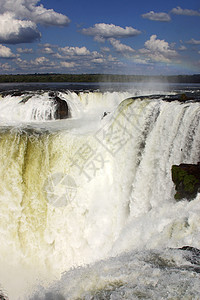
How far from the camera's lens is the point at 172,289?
156 inches

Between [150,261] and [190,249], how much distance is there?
78cm

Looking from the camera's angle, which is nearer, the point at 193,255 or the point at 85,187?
the point at 193,255

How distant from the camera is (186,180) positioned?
715 cm

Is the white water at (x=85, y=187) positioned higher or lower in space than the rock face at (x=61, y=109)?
lower

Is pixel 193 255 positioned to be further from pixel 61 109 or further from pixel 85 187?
pixel 61 109

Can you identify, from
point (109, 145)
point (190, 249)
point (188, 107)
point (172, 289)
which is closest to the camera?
point (172, 289)

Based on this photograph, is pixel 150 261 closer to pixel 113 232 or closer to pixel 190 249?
pixel 190 249

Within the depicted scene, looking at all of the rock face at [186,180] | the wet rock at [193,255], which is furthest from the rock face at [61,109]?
the wet rock at [193,255]

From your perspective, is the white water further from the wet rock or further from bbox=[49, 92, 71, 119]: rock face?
bbox=[49, 92, 71, 119]: rock face

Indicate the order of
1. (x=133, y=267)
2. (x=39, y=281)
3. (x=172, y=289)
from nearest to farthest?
1. (x=172, y=289)
2. (x=133, y=267)
3. (x=39, y=281)

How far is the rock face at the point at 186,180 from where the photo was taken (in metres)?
7.00

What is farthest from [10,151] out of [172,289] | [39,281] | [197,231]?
[172,289]

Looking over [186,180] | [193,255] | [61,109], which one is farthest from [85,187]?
[61,109]

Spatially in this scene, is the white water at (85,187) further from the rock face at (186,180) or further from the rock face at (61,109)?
the rock face at (61,109)
